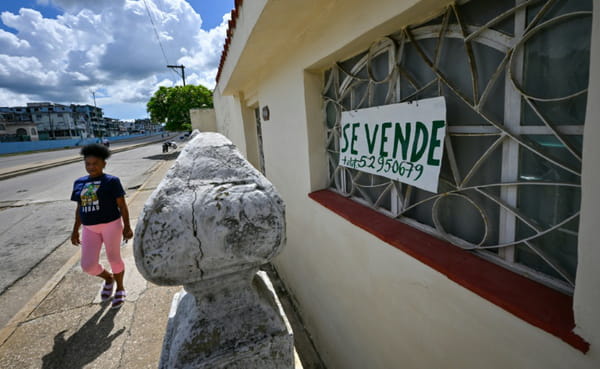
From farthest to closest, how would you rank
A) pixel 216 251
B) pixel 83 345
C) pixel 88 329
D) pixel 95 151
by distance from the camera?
1. pixel 95 151
2. pixel 88 329
3. pixel 83 345
4. pixel 216 251

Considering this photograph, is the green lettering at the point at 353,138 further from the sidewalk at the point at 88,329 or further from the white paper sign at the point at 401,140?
the sidewalk at the point at 88,329

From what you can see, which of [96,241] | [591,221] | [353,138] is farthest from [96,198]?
[591,221]

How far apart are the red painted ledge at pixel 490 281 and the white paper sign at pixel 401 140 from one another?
324 millimetres

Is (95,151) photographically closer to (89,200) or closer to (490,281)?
(89,200)

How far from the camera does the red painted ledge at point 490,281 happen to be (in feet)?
3.08

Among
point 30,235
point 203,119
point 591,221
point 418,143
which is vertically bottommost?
point 30,235

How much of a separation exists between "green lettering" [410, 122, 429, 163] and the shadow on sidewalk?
3.01 meters

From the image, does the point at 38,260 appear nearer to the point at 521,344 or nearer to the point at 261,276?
the point at 261,276

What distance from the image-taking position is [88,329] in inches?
106

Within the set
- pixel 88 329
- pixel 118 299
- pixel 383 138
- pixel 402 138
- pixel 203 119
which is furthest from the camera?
pixel 203 119

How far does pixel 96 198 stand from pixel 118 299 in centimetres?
117

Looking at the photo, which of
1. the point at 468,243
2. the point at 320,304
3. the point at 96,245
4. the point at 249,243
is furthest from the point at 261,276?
the point at 96,245

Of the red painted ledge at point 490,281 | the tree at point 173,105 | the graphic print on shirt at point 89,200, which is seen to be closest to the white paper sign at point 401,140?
the red painted ledge at point 490,281

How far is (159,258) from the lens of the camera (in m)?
0.71
